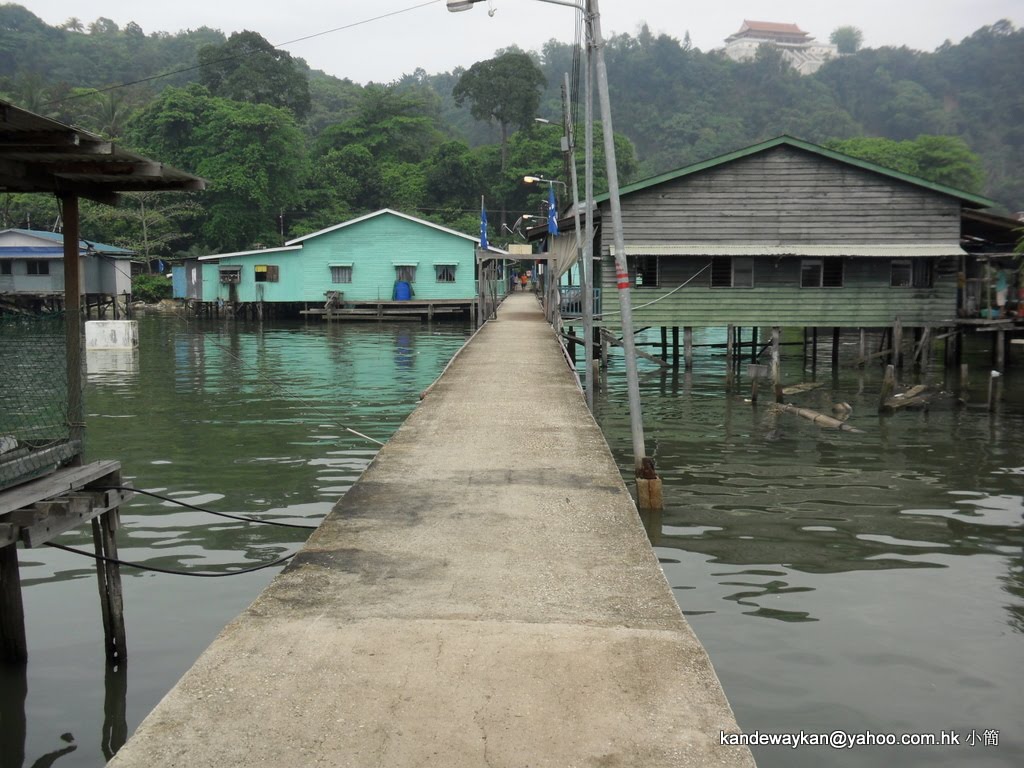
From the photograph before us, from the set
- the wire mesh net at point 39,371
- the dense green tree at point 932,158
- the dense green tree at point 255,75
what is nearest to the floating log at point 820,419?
the wire mesh net at point 39,371

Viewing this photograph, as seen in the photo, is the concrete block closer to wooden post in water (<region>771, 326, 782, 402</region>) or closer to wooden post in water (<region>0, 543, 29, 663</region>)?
wooden post in water (<region>771, 326, 782, 402</region>)

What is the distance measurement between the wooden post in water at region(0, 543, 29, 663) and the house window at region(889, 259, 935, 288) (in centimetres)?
2364

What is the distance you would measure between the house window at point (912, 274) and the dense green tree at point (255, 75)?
5981 centimetres

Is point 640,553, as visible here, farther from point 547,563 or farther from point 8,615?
point 8,615

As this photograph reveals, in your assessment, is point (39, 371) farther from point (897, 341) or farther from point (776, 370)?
point (897, 341)

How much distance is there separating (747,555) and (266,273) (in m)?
45.9

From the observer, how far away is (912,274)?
26219 millimetres

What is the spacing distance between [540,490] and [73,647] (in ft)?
13.3

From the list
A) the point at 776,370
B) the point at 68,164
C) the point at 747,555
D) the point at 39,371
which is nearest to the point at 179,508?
the point at 39,371

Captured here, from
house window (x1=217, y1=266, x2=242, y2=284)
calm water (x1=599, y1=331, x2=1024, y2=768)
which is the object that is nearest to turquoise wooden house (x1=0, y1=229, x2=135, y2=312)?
house window (x1=217, y1=266, x2=242, y2=284)

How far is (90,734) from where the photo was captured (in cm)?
652

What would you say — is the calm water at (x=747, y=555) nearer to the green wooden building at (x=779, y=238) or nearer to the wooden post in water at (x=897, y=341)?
the wooden post in water at (x=897, y=341)

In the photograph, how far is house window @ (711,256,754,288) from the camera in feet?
84.4

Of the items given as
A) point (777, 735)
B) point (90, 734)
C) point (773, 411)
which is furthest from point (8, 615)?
point (773, 411)
